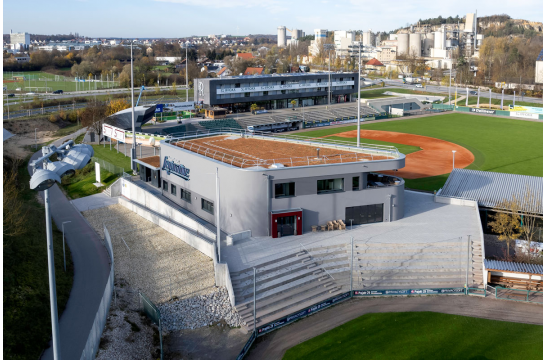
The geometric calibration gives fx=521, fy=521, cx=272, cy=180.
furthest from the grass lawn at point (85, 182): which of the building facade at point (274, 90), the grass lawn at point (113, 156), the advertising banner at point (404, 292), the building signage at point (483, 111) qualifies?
the building signage at point (483, 111)

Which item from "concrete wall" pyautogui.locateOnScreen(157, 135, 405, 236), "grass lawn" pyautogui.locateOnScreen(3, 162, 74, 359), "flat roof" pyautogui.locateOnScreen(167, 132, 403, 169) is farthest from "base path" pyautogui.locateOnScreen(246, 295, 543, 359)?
"flat roof" pyautogui.locateOnScreen(167, 132, 403, 169)

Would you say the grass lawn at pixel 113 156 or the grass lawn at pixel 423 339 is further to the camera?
the grass lawn at pixel 113 156

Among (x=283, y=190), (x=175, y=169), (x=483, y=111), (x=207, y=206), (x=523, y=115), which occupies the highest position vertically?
(x=483, y=111)

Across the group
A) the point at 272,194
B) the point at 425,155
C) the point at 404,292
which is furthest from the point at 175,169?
the point at 425,155

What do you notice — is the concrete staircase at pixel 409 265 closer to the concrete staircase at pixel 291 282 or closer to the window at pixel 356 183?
the concrete staircase at pixel 291 282

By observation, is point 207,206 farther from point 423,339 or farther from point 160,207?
point 423,339

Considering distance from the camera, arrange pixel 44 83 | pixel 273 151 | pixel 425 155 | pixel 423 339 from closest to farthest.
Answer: pixel 423 339 → pixel 273 151 → pixel 425 155 → pixel 44 83

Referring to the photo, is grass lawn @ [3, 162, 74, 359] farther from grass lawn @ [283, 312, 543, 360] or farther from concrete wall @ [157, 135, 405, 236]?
grass lawn @ [283, 312, 543, 360]
